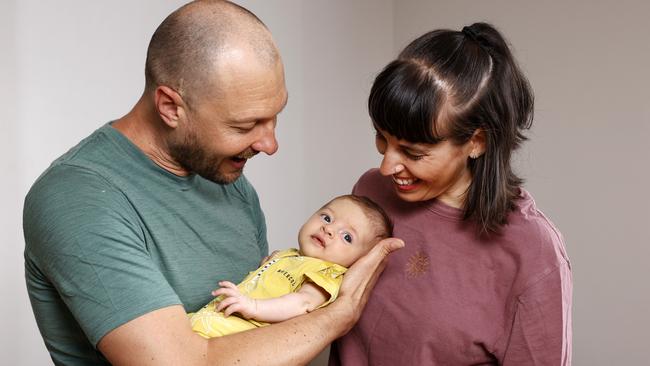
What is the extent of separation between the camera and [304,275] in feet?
5.57

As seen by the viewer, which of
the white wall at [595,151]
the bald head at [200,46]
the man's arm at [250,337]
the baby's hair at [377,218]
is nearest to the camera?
the man's arm at [250,337]

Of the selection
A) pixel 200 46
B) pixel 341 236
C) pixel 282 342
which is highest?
pixel 200 46

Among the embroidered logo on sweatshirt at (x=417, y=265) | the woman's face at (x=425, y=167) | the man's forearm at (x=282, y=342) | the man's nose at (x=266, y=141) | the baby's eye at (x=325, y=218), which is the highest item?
the man's nose at (x=266, y=141)

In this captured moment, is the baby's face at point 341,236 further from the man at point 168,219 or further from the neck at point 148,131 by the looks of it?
the neck at point 148,131

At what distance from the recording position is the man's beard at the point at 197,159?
1.55m

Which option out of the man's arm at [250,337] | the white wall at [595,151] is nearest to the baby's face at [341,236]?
the man's arm at [250,337]

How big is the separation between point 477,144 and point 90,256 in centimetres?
86

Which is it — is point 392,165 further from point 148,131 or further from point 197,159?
point 148,131

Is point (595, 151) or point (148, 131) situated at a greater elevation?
point (148, 131)

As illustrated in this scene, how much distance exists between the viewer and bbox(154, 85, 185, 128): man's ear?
1499mm

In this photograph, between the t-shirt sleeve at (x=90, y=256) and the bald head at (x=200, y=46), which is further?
the bald head at (x=200, y=46)

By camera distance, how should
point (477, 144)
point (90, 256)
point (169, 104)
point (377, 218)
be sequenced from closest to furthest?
point (90, 256), point (169, 104), point (477, 144), point (377, 218)

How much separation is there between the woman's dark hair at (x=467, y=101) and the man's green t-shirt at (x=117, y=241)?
1.53ft

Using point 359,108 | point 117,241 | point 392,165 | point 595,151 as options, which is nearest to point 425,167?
point 392,165
